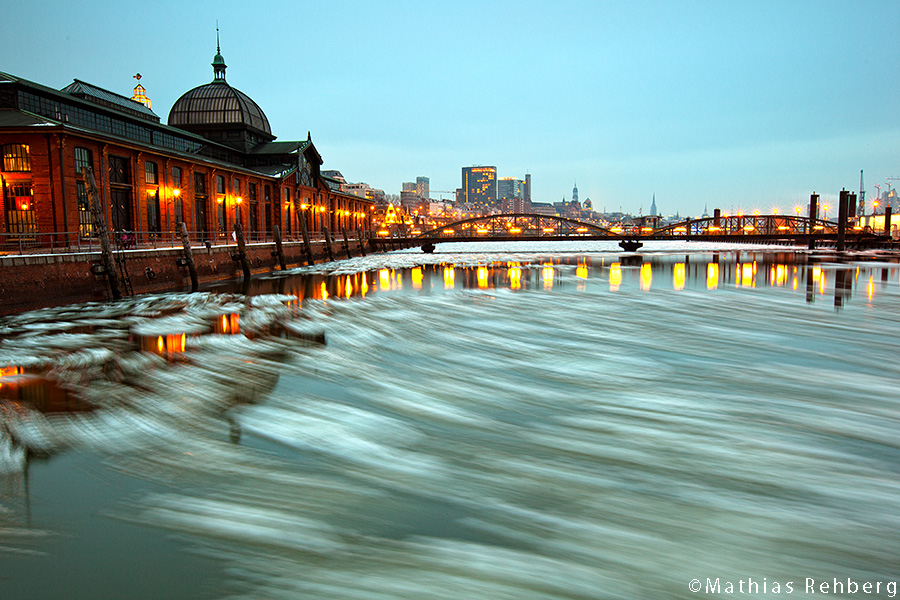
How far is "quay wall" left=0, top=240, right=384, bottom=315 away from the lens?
1930 cm

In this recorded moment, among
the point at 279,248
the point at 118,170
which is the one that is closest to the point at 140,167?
the point at 118,170

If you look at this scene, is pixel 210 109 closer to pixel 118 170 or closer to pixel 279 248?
pixel 279 248

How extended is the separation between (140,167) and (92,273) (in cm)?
1686

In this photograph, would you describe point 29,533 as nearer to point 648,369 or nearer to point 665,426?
point 665,426

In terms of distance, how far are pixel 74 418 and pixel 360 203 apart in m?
89.8

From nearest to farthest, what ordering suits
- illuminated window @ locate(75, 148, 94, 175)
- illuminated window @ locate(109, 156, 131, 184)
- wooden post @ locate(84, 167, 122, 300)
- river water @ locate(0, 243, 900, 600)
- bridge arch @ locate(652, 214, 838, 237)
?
river water @ locate(0, 243, 900, 600) < wooden post @ locate(84, 167, 122, 300) < illuminated window @ locate(75, 148, 94, 175) < illuminated window @ locate(109, 156, 131, 184) < bridge arch @ locate(652, 214, 838, 237)

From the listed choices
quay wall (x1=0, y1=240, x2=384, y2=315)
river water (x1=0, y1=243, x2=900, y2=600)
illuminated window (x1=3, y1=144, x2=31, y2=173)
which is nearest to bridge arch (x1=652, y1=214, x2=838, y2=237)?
quay wall (x1=0, y1=240, x2=384, y2=315)

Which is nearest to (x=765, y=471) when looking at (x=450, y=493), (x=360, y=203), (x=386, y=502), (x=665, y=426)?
(x=665, y=426)

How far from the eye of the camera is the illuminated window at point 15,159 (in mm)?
30703

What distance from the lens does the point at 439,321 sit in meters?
20.6

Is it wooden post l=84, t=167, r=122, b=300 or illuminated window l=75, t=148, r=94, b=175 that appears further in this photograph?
illuminated window l=75, t=148, r=94, b=175

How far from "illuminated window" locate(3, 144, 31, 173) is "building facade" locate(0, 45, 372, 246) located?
5 centimetres

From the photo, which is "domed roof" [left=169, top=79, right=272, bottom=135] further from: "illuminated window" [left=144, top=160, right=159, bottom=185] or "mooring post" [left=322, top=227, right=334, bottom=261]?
"illuminated window" [left=144, top=160, right=159, bottom=185]

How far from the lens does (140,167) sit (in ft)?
123
